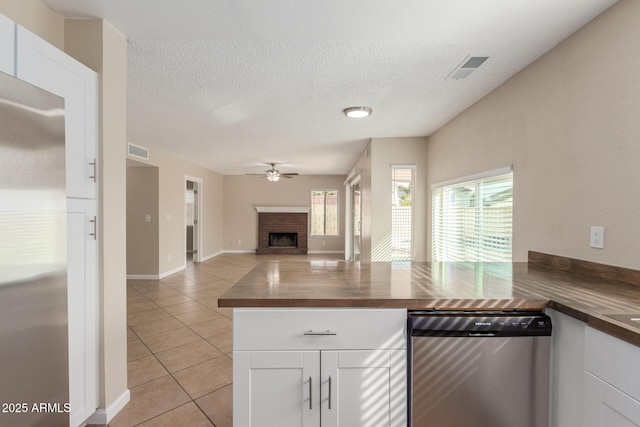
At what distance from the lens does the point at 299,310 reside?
1.25 m

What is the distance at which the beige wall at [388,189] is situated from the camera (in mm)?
4273

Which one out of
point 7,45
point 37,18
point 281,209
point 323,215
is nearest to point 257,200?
point 281,209

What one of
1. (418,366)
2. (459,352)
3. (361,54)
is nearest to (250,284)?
(418,366)

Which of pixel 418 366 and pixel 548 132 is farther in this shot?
pixel 548 132

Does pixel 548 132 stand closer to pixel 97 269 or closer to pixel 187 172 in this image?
pixel 97 269

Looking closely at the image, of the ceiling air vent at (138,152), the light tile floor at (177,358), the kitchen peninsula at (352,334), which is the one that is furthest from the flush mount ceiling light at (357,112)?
the ceiling air vent at (138,152)

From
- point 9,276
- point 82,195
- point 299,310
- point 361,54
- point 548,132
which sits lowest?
point 299,310

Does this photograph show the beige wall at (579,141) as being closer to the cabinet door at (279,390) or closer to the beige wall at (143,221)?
the cabinet door at (279,390)

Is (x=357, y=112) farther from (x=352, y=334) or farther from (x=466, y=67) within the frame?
(x=352, y=334)

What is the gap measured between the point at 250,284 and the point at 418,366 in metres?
0.85

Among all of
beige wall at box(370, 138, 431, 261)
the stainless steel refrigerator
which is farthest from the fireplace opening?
the stainless steel refrigerator

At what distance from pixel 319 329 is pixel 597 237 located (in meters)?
1.67

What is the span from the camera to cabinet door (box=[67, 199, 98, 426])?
5.02ft

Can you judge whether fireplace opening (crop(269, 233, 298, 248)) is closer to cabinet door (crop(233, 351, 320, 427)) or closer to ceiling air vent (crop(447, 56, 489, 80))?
ceiling air vent (crop(447, 56, 489, 80))
